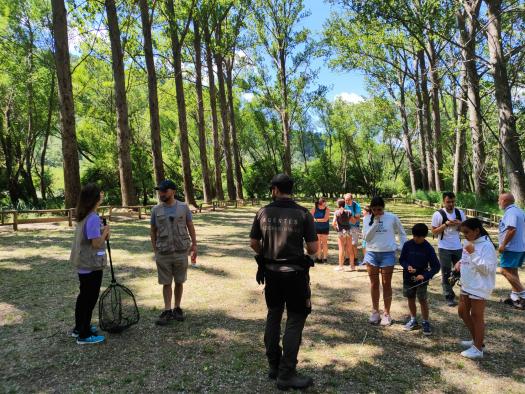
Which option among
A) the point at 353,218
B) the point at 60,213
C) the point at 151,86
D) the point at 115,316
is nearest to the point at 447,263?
the point at 353,218

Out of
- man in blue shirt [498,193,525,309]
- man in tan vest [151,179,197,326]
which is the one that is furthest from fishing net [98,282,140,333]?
man in blue shirt [498,193,525,309]

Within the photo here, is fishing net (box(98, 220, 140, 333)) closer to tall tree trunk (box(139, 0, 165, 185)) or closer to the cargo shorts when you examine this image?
the cargo shorts

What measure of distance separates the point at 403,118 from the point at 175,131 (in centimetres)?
2553

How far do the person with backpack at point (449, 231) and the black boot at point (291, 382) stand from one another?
3.68 metres

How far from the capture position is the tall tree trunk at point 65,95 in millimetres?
13961

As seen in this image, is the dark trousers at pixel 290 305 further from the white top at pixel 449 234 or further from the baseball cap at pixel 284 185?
the white top at pixel 449 234

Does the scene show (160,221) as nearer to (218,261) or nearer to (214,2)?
(218,261)

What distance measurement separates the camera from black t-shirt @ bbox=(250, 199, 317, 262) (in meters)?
3.64

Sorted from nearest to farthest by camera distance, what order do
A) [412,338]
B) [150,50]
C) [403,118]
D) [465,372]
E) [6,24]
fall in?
[465,372] → [412,338] → [150,50] → [6,24] → [403,118]

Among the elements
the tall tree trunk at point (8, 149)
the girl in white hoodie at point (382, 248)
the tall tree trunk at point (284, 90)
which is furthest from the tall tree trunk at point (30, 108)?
the girl in white hoodie at point (382, 248)

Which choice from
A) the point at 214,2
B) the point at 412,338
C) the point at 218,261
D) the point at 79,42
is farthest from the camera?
the point at 79,42

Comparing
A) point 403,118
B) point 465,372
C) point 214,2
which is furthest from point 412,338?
point 403,118

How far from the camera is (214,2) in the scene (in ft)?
73.2

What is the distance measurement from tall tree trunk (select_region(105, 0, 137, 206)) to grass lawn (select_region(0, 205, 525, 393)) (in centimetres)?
997
